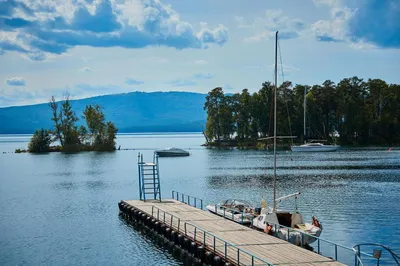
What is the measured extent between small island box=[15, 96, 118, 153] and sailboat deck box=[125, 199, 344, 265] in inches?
5400

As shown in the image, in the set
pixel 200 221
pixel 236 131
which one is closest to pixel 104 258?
pixel 200 221

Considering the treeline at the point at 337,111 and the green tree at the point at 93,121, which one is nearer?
the treeline at the point at 337,111

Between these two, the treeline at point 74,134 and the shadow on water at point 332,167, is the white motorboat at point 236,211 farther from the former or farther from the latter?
the treeline at point 74,134

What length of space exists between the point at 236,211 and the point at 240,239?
9.77 meters

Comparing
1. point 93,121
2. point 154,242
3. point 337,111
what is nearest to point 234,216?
point 154,242

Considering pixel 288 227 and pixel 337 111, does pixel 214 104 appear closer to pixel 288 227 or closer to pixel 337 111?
pixel 337 111

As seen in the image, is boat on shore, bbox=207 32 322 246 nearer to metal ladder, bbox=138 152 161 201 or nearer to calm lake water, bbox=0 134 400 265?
calm lake water, bbox=0 134 400 265

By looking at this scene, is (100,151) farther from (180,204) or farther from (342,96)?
(180,204)

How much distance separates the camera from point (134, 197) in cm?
7175

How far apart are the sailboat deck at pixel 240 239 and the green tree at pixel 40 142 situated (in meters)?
142

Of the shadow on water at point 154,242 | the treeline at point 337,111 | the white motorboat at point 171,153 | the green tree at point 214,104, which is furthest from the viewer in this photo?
the green tree at point 214,104

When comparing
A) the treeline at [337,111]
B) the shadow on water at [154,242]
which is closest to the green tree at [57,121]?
the treeline at [337,111]

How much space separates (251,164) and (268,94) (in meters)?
67.6

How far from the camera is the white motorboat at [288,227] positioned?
38.2 metres
